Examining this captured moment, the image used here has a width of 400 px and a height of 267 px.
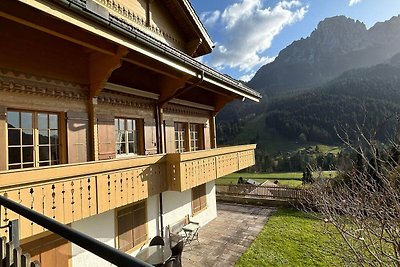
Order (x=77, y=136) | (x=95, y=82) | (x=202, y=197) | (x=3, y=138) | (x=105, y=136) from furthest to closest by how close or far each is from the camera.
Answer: (x=202, y=197)
(x=105, y=136)
(x=95, y=82)
(x=77, y=136)
(x=3, y=138)

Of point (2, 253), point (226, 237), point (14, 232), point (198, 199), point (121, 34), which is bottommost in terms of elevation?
point (226, 237)

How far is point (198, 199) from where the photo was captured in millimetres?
12227

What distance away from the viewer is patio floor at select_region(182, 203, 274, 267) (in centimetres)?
916

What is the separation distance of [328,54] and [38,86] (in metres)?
192

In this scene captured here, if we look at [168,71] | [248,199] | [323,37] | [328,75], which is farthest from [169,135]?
[323,37]

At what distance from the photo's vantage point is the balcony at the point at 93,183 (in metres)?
4.11

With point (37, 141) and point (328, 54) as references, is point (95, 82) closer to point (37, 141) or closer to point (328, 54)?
point (37, 141)

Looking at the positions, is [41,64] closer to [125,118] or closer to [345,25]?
[125,118]

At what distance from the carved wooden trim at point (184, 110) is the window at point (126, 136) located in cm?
178

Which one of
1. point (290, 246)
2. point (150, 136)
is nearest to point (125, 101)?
point (150, 136)

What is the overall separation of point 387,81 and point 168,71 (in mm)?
101666

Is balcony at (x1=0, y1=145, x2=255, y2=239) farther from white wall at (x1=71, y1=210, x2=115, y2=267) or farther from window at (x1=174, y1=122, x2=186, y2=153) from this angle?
window at (x1=174, y1=122, x2=186, y2=153)

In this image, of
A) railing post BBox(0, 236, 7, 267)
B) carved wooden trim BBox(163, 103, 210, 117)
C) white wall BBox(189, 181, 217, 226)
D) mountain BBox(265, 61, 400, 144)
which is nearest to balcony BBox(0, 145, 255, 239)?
railing post BBox(0, 236, 7, 267)

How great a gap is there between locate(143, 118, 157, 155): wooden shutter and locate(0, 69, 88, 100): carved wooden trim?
2509 millimetres
